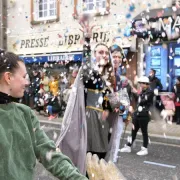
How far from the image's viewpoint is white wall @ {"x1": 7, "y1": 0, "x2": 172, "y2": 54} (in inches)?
455

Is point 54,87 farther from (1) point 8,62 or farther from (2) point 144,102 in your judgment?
(1) point 8,62

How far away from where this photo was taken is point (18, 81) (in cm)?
153

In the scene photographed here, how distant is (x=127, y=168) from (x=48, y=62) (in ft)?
30.6

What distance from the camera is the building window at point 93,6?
1211 centimetres

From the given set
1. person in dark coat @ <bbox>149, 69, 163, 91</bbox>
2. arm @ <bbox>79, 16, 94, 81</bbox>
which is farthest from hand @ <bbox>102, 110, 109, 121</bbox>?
person in dark coat @ <bbox>149, 69, 163, 91</bbox>

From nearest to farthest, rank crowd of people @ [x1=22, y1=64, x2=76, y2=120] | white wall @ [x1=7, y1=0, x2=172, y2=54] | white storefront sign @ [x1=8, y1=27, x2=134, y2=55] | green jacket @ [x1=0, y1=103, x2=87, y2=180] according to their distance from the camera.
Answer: green jacket @ [x1=0, y1=103, x2=87, y2=180] → white wall @ [x1=7, y1=0, x2=172, y2=54] → crowd of people @ [x1=22, y1=64, x2=76, y2=120] → white storefront sign @ [x1=8, y1=27, x2=134, y2=55]

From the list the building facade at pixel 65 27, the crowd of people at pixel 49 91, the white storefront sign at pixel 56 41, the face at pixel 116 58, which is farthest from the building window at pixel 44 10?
the face at pixel 116 58

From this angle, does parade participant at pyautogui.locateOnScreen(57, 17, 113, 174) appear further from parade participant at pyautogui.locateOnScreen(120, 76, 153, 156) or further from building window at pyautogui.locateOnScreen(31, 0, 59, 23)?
building window at pyautogui.locateOnScreen(31, 0, 59, 23)

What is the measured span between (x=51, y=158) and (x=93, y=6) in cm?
1143

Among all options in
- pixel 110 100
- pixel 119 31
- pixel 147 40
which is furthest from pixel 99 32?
pixel 110 100

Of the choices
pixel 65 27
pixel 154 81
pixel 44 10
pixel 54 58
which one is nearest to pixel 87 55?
pixel 154 81

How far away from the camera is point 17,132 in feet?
4.90

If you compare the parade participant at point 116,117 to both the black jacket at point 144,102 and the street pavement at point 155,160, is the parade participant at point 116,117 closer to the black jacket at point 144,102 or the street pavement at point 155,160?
the street pavement at point 155,160

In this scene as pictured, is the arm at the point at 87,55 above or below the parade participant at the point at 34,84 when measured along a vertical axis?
above
